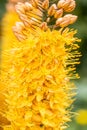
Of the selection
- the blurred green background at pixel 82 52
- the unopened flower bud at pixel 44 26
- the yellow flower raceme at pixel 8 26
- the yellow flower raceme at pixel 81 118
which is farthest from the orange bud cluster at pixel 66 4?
the blurred green background at pixel 82 52

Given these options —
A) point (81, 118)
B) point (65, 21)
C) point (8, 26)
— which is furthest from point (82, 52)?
point (65, 21)

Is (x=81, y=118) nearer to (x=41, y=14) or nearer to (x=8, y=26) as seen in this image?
(x=8, y=26)

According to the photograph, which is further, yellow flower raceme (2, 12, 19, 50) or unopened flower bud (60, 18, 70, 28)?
yellow flower raceme (2, 12, 19, 50)

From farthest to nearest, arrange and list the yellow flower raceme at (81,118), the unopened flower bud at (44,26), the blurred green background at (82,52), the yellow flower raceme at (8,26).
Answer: the blurred green background at (82,52) < the yellow flower raceme at (81,118) < the yellow flower raceme at (8,26) < the unopened flower bud at (44,26)

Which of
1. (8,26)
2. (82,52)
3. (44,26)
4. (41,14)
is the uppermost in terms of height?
(82,52)

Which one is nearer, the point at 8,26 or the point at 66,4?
the point at 66,4

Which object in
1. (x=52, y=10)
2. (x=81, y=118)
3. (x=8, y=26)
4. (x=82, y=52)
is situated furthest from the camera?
(x=82, y=52)

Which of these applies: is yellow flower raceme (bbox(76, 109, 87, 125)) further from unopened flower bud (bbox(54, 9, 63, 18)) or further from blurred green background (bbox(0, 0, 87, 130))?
unopened flower bud (bbox(54, 9, 63, 18))

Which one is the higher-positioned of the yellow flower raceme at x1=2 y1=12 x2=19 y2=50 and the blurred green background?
the blurred green background

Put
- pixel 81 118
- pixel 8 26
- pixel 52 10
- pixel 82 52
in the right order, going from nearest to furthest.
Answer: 1. pixel 52 10
2. pixel 8 26
3. pixel 81 118
4. pixel 82 52

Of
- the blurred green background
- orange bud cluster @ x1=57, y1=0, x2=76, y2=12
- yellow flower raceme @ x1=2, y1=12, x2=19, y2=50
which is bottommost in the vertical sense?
orange bud cluster @ x1=57, y1=0, x2=76, y2=12

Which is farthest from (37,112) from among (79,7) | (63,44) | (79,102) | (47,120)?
(79,7)

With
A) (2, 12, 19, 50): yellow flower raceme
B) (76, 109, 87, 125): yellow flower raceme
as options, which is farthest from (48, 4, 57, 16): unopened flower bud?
(76, 109, 87, 125): yellow flower raceme

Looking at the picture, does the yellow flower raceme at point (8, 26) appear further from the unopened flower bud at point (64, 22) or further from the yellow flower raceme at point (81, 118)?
the unopened flower bud at point (64, 22)
